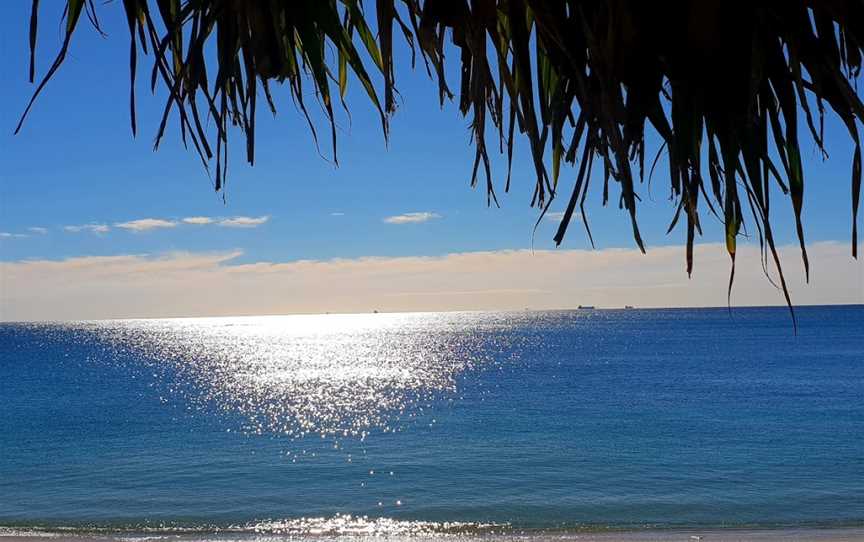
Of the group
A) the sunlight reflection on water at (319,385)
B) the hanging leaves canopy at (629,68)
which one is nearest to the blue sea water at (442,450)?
Answer: the sunlight reflection on water at (319,385)

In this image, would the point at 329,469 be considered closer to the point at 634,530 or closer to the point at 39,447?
the point at 634,530

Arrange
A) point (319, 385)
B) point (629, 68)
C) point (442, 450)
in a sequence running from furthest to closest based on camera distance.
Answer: point (319, 385)
point (442, 450)
point (629, 68)

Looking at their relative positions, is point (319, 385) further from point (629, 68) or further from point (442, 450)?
point (629, 68)

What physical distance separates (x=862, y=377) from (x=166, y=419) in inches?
1953

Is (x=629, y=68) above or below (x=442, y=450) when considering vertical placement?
above

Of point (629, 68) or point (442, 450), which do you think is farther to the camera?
point (442, 450)

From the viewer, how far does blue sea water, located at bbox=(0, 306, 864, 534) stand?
21453mm

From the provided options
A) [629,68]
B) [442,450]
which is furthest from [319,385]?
[629,68]

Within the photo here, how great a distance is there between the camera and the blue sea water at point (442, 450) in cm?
2145

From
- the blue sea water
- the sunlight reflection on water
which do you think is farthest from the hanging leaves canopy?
the sunlight reflection on water

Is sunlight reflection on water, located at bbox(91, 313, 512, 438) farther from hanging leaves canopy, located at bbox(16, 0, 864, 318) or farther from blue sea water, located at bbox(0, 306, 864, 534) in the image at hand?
hanging leaves canopy, located at bbox(16, 0, 864, 318)

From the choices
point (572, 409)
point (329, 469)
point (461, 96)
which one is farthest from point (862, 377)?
point (461, 96)

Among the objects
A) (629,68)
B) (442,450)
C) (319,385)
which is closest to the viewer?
(629,68)

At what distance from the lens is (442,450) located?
32094mm
